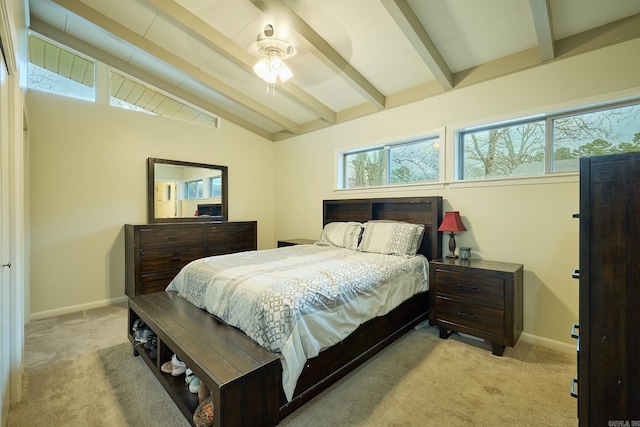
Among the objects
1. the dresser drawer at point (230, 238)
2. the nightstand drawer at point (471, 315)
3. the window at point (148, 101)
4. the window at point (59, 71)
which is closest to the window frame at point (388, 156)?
the nightstand drawer at point (471, 315)

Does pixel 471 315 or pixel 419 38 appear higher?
pixel 419 38

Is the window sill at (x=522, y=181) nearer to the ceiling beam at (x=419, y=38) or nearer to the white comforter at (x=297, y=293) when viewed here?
the white comforter at (x=297, y=293)

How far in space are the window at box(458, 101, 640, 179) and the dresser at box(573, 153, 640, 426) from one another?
1850 mm

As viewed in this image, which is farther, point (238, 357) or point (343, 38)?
point (343, 38)

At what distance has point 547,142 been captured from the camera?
2553 millimetres

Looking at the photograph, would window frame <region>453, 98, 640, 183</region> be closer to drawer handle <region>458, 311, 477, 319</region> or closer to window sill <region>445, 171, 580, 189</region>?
window sill <region>445, 171, 580, 189</region>

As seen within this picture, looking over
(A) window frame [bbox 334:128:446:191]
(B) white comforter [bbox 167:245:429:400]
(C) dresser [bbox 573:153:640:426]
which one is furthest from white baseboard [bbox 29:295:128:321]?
(C) dresser [bbox 573:153:640:426]

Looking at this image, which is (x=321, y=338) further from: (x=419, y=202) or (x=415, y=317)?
(x=419, y=202)

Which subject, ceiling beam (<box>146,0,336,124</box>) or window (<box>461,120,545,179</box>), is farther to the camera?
window (<box>461,120,545,179</box>)

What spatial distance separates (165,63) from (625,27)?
14.3ft

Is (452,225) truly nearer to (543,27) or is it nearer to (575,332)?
(575,332)

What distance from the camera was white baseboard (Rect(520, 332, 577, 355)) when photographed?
2357 millimetres

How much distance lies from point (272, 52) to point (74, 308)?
3.75 meters

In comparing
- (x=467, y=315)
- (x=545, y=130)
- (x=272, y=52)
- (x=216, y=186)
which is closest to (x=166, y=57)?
(x=272, y=52)
